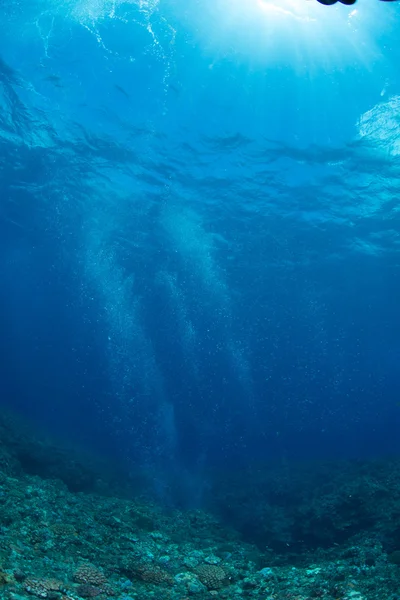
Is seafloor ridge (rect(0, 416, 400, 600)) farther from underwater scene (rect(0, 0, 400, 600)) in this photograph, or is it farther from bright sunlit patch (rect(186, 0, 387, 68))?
bright sunlit patch (rect(186, 0, 387, 68))

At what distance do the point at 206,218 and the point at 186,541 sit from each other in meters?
17.5

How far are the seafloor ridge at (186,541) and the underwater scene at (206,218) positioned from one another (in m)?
0.06

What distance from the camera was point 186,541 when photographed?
9.45 metres

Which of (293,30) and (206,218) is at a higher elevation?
(206,218)

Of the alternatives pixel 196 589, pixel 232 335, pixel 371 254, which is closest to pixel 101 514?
pixel 196 589

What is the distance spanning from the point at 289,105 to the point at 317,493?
14.4 metres

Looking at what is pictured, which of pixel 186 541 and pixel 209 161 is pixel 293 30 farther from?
pixel 186 541

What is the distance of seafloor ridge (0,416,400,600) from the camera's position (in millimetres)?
6008

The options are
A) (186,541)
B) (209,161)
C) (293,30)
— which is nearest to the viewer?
(186,541)

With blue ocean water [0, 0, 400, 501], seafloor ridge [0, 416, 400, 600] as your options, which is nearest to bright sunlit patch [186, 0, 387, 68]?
blue ocean water [0, 0, 400, 501]

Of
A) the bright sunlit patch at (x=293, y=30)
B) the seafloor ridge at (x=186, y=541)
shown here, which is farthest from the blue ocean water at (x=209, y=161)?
the seafloor ridge at (x=186, y=541)

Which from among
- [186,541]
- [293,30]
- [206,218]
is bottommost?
[186,541]

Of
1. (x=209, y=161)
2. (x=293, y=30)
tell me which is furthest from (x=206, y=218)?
(x=293, y=30)

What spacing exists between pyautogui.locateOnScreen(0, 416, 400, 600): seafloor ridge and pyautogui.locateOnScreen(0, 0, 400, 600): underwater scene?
0.06 metres
